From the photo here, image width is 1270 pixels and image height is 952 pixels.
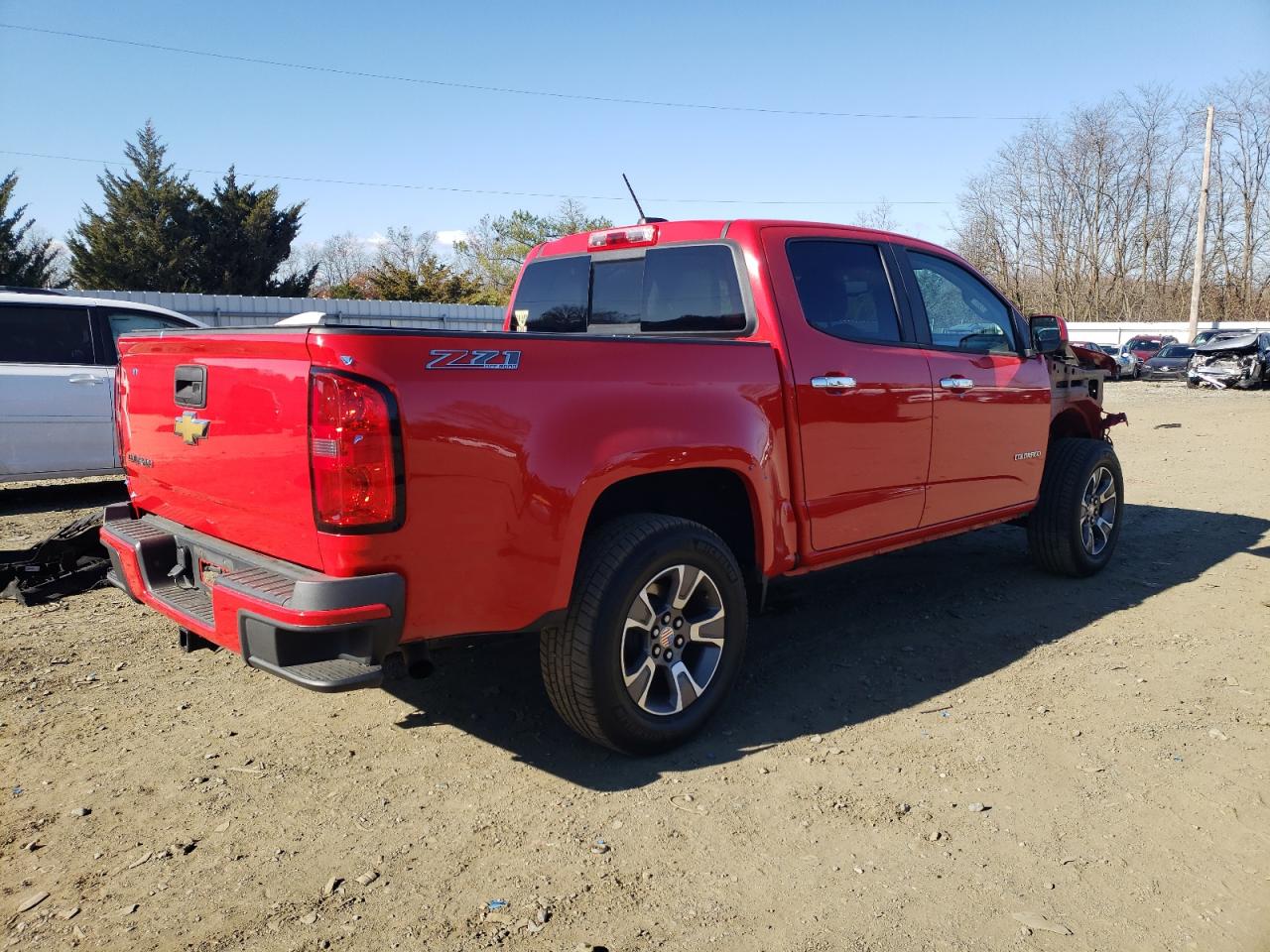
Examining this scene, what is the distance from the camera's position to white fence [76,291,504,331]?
614 inches

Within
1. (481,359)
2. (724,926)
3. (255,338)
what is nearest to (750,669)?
(724,926)

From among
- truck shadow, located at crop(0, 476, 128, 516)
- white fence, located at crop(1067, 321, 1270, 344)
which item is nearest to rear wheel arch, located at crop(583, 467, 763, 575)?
truck shadow, located at crop(0, 476, 128, 516)

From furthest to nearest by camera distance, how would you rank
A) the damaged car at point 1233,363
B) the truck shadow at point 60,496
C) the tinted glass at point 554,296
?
the damaged car at point 1233,363 → the truck shadow at point 60,496 → the tinted glass at point 554,296

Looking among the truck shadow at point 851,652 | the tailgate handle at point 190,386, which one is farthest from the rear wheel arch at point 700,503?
the tailgate handle at point 190,386

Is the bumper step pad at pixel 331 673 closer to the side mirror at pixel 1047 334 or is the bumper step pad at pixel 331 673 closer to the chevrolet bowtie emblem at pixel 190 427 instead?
the chevrolet bowtie emblem at pixel 190 427

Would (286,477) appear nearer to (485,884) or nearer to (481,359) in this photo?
(481,359)

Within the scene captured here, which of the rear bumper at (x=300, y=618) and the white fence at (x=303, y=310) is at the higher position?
the white fence at (x=303, y=310)

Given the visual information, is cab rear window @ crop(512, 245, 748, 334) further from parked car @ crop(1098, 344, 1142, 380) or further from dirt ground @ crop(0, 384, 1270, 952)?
parked car @ crop(1098, 344, 1142, 380)

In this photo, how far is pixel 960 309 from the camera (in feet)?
16.2

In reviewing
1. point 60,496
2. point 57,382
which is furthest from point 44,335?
point 60,496

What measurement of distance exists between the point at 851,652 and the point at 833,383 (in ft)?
4.57

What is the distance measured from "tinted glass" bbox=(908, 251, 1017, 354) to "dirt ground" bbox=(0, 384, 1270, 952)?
1.50 meters

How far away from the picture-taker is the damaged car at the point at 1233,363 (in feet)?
83.8

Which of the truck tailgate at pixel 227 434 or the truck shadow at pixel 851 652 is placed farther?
the truck shadow at pixel 851 652
